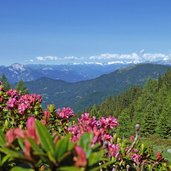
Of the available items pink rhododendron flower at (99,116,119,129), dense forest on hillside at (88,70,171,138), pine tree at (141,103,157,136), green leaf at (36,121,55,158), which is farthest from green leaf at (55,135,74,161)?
pine tree at (141,103,157,136)

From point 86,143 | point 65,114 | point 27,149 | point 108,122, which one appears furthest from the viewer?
point 65,114

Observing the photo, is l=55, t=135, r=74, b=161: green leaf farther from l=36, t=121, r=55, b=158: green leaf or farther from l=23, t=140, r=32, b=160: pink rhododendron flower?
l=23, t=140, r=32, b=160: pink rhododendron flower

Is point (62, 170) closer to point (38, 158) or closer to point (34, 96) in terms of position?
point (38, 158)

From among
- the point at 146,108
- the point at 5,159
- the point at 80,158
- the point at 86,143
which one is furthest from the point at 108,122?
the point at 146,108

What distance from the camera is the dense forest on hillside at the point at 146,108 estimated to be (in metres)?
87.5

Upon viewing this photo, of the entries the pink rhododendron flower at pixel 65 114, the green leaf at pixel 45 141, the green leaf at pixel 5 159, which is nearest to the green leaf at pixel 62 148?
the green leaf at pixel 45 141

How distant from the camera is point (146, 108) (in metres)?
120

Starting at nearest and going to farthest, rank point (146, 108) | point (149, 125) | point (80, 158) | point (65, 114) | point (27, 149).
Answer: point (80, 158)
point (27, 149)
point (65, 114)
point (149, 125)
point (146, 108)

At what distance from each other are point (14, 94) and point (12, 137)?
4.71 meters

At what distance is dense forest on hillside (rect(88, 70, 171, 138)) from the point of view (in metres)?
87.5

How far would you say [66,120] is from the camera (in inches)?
A: 243

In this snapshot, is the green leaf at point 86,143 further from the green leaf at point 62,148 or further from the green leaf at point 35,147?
the green leaf at point 35,147

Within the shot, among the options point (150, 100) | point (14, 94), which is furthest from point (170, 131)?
point (14, 94)

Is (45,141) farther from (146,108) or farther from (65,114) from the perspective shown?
(146,108)
